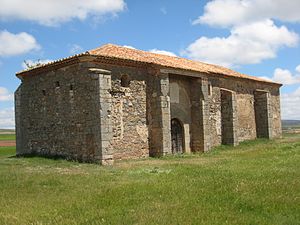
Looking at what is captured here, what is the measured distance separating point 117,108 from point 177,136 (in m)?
4.67

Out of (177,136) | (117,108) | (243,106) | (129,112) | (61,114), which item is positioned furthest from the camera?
(243,106)

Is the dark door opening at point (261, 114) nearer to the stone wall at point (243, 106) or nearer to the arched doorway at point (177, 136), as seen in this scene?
the stone wall at point (243, 106)

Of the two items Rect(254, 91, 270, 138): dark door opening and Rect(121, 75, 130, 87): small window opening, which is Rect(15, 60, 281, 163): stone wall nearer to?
Rect(121, 75, 130, 87): small window opening

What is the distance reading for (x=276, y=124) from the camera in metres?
27.5

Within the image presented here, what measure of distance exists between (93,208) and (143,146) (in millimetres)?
9962

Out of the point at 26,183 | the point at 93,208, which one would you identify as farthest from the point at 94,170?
the point at 93,208

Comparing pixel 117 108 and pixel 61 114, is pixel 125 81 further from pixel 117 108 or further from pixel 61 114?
pixel 61 114

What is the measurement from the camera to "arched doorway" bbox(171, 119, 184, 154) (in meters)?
18.8

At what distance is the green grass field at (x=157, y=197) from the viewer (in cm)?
600

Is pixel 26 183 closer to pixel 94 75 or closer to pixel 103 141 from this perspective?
pixel 103 141

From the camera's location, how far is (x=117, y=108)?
15.5 m

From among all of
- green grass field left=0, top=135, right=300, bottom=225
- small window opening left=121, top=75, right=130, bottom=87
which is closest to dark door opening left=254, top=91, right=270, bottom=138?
small window opening left=121, top=75, right=130, bottom=87

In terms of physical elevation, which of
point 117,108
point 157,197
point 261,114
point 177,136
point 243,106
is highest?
point 243,106

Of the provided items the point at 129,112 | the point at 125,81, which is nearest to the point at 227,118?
the point at 129,112
